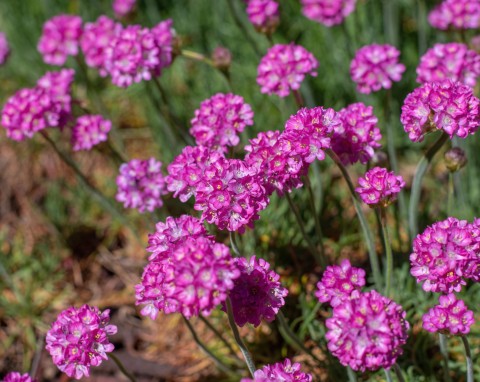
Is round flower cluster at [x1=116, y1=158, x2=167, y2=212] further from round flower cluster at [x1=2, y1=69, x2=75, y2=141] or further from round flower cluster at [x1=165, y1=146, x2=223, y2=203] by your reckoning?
round flower cluster at [x1=165, y1=146, x2=223, y2=203]

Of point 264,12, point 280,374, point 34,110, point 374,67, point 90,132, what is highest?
point 264,12

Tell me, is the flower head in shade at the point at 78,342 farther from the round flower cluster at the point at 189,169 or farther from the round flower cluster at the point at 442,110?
the round flower cluster at the point at 442,110

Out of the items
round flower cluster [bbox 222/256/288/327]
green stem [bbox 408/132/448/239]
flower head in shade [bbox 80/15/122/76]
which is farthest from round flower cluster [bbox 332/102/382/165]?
flower head in shade [bbox 80/15/122/76]

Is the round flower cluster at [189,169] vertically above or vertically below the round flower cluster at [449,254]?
above

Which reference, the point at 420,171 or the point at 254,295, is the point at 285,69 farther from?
the point at 254,295

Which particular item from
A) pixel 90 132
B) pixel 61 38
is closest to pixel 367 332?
pixel 90 132

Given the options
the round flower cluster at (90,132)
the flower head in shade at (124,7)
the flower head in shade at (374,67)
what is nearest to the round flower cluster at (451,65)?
the flower head in shade at (374,67)

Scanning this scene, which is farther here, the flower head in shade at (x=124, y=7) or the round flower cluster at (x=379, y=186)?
the flower head in shade at (x=124, y=7)
